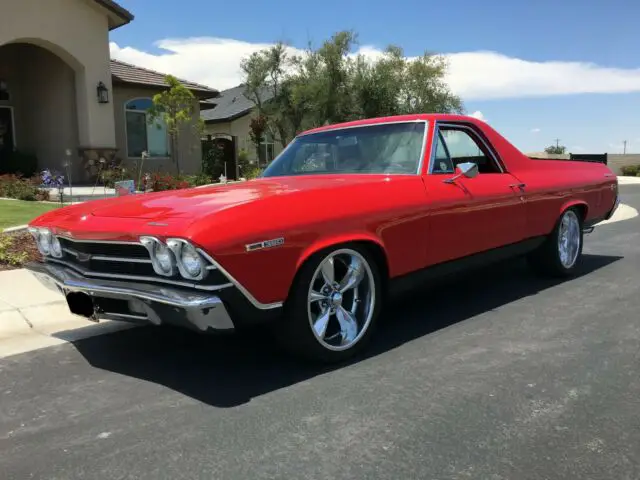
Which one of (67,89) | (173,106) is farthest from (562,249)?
(67,89)

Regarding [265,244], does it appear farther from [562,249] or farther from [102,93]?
[102,93]

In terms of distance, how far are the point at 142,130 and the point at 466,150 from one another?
16.3 metres

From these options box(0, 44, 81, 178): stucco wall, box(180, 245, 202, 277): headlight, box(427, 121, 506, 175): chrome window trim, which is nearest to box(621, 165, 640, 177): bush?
box(0, 44, 81, 178): stucco wall

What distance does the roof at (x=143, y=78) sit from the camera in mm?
18797

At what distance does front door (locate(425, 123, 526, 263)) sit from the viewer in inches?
178

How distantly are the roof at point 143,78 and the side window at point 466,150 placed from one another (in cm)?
1525

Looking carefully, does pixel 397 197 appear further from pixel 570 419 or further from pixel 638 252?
pixel 638 252

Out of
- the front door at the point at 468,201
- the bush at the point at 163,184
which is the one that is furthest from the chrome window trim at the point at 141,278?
the bush at the point at 163,184

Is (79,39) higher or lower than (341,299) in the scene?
higher

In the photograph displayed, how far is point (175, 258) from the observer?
329 cm

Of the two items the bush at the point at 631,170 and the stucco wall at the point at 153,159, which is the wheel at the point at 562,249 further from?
the bush at the point at 631,170

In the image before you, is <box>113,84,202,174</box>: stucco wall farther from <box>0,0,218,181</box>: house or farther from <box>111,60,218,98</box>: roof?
<box>111,60,218,98</box>: roof

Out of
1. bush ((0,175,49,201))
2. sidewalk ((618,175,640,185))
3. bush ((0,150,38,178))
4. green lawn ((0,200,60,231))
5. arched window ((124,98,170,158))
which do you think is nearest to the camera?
green lawn ((0,200,60,231))

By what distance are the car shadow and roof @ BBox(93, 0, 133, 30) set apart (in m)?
14.8
